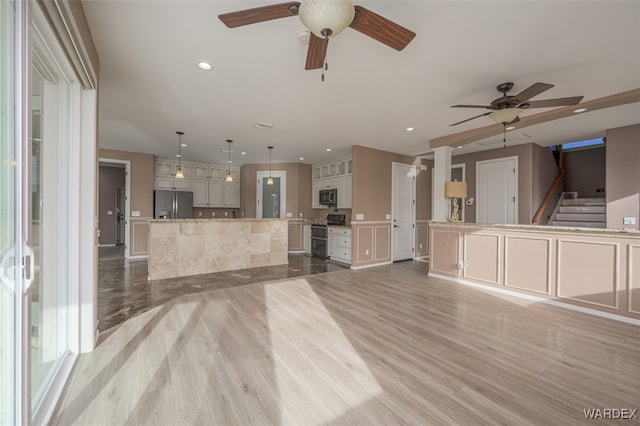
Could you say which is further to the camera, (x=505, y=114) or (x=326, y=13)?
(x=505, y=114)

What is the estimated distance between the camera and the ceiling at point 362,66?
1919mm

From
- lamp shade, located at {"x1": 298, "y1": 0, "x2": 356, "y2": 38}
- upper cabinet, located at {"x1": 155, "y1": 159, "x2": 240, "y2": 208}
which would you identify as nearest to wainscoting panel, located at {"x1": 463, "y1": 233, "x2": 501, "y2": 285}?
lamp shade, located at {"x1": 298, "y1": 0, "x2": 356, "y2": 38}

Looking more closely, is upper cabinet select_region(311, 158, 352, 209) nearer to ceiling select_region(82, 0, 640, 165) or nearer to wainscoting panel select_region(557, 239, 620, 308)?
ceiling select_region(82, 0, 640, 165)

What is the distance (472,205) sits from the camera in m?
6.38

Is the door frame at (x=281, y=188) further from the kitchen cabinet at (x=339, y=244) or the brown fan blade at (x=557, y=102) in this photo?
the brown fan blade at (x=557, y=102)

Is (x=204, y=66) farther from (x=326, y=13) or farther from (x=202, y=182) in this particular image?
(x=202, y=182)

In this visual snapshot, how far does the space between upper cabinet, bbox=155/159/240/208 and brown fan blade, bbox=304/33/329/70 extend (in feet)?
21.8

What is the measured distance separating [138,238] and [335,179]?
5075 millimetres

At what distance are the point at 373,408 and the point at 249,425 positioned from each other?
0.72 metres

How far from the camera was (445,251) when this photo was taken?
15.6 feet

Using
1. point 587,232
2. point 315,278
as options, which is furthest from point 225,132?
point 587,232

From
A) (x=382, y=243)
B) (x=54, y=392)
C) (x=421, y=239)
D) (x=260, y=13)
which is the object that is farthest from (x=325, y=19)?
(x=421, y=239)

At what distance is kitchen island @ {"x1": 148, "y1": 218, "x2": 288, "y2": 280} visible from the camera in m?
4.59

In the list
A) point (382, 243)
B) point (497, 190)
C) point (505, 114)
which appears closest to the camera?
point (505, 114)
